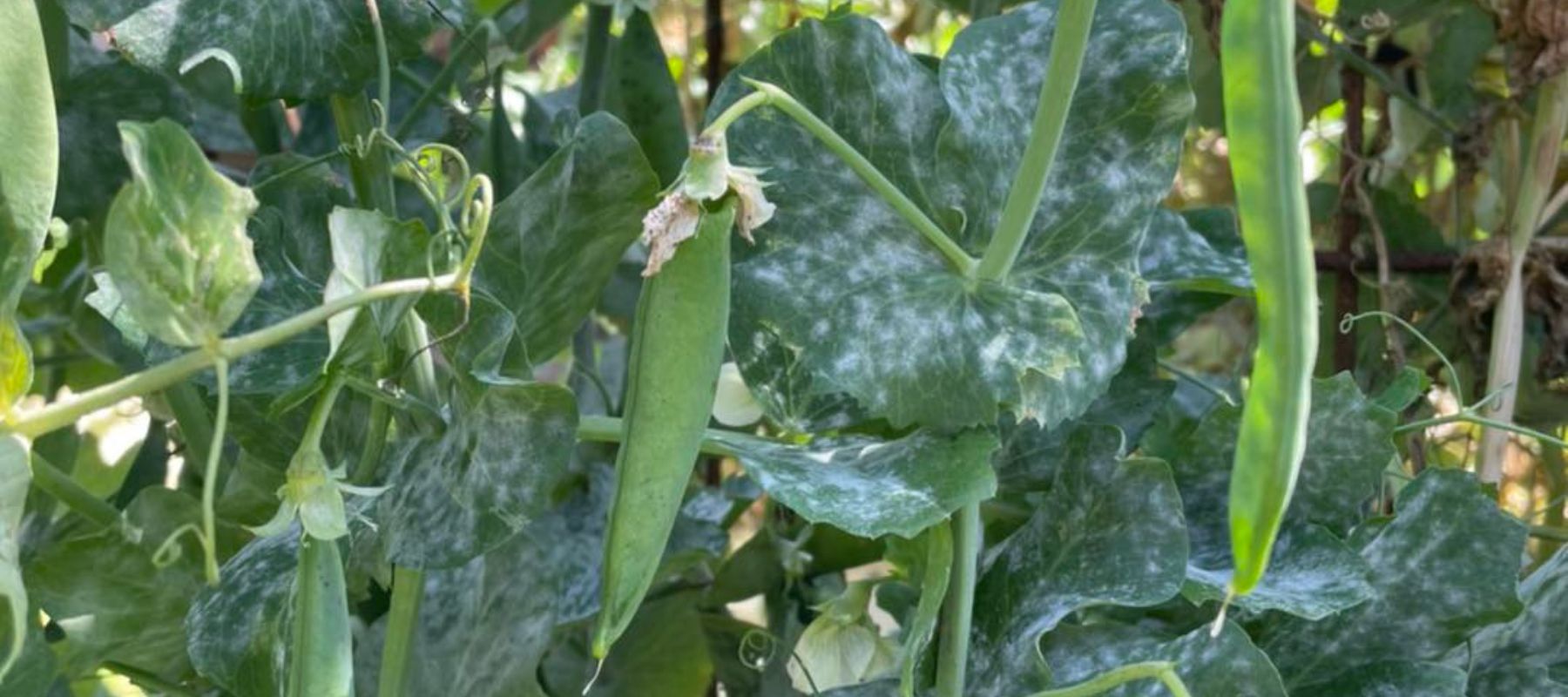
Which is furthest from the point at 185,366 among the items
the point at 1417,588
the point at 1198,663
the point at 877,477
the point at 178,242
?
the point at 1417,588

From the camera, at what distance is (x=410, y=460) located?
2.16ft

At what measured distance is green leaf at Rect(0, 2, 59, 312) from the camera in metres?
0.50

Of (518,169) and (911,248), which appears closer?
(911,248)

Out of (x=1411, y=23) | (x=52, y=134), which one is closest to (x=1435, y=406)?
(x=1411, y=23)

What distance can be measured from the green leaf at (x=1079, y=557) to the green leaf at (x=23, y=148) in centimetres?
35

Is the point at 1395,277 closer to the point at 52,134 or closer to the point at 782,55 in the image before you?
the point at 782,55

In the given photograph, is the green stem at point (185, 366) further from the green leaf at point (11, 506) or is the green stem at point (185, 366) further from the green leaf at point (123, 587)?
the green leaf at point (123, 587)

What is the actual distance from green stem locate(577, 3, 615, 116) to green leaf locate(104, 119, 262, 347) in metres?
0.54

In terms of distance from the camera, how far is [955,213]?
701mm

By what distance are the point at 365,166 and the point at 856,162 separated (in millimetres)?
228

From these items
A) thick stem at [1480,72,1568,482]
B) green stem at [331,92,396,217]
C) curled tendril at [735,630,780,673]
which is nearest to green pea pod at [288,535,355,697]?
green stem at [331,92,396,217]

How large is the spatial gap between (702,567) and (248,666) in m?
0.32

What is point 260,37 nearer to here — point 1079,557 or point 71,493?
point 71,493

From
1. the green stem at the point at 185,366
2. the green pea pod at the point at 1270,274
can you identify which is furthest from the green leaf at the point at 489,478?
the green pea pod at the point at 1270,274
